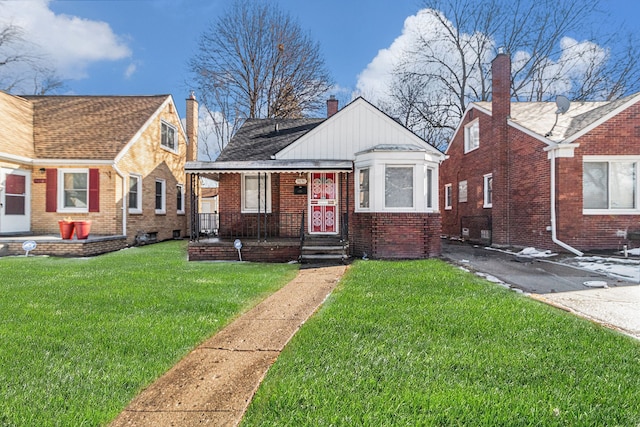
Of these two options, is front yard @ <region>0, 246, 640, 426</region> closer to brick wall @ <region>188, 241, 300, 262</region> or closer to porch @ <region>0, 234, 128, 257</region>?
brick wall @ <region>188, 241, 300, 262</region>

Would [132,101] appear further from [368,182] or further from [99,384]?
[99,384]

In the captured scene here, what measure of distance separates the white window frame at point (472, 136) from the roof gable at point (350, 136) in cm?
610

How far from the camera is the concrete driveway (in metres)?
5.06

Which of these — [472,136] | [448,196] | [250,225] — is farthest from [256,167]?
[448,196]

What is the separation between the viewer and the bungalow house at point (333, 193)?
10648mm

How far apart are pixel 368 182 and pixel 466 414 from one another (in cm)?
891

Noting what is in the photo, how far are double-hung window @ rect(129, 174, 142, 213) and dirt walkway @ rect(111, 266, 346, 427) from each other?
12.0 meters

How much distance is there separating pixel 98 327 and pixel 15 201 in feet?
39.9

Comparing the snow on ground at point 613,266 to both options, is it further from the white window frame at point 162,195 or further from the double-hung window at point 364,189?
the white window frame at point 162,195

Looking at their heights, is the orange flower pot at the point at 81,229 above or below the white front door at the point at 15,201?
below

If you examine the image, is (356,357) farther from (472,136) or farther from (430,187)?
(472,136)

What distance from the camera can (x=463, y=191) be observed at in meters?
17.9

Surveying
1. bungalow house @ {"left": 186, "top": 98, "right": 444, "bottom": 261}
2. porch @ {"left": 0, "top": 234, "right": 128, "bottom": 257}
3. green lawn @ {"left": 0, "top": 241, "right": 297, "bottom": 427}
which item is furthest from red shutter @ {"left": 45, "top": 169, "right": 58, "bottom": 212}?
bungalow house @ {"left": 186, "top": 98, "right": 444, "bottom": 261}

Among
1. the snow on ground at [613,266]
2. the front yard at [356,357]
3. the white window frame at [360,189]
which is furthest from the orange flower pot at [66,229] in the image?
the snow on ground at [613,266]
